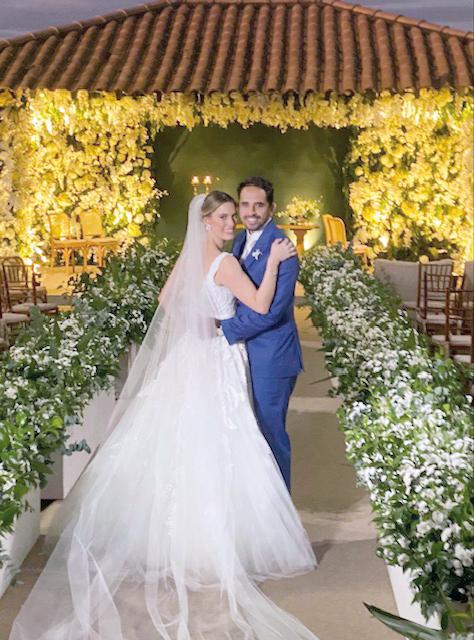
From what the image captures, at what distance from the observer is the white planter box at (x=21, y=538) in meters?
3.95

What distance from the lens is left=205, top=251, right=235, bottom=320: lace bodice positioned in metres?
4.79

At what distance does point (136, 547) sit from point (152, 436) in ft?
1.77

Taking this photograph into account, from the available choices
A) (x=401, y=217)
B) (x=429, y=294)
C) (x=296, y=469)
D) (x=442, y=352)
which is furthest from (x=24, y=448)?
(x=401, y=217)

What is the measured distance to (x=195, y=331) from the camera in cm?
483

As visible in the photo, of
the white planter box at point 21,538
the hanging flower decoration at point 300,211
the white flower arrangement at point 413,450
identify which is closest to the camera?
the white flower arrangement at point 413,450

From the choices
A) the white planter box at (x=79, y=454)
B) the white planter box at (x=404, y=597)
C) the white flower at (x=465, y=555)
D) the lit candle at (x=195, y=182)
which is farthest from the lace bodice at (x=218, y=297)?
the lit candle at (x=195, y=182)

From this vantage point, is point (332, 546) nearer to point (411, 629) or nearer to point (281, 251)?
point (281, 251)

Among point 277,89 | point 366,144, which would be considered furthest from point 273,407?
point 366,144

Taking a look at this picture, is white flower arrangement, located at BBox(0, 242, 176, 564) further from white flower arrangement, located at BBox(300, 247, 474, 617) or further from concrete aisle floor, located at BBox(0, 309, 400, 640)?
white flower arrangement, located at BBox(300, 247, 474, 617)

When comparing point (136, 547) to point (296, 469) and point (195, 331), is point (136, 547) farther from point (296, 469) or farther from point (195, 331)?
point (296, 469)

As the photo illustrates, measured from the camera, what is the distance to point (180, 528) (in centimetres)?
430

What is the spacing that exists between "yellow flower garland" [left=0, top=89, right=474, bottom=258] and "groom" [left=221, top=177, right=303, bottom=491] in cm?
818

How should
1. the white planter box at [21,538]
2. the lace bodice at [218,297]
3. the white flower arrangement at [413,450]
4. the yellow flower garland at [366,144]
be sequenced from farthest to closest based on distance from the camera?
the yellow flower garland at [366,144] < the lace bodice at [218,297] < the white planter box at [21,538] < the white flower arrangement at [413,450]

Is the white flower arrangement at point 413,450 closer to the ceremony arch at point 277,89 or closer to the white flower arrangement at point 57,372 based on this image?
the white flower arrangement at point 57,372
